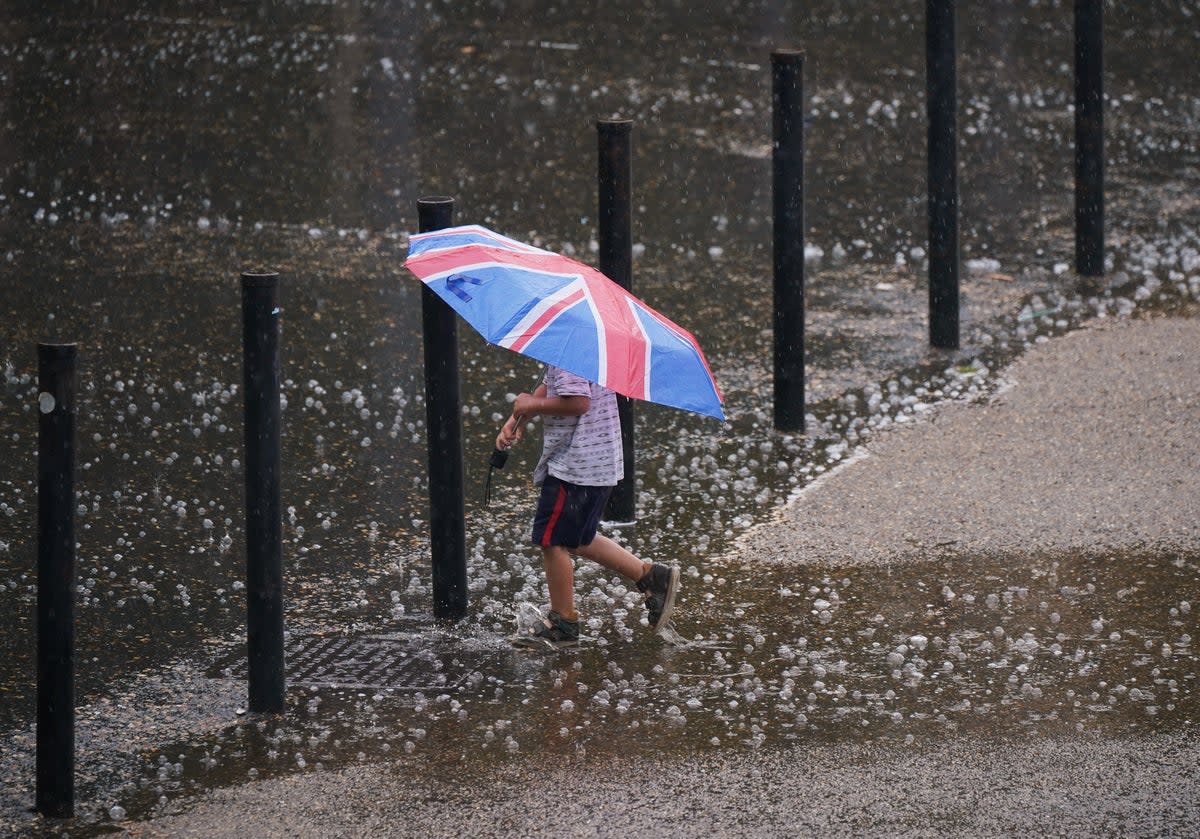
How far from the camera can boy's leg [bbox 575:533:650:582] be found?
619 cm

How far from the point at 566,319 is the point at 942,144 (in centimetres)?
416

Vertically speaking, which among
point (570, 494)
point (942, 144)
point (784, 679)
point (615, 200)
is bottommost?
point (784, 679)

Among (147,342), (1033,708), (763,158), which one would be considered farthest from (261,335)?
(763,158)

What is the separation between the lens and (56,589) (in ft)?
16.1

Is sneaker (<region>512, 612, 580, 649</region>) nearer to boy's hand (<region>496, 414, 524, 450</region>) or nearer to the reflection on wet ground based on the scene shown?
the reflection on wet ground

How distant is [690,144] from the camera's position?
43.1 feet

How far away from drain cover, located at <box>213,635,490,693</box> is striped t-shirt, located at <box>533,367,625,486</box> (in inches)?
27.1

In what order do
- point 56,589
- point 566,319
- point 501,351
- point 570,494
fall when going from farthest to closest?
point 501,351 → point 570,494 → point 566,319 → point 56,589

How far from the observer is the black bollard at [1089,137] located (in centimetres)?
1037

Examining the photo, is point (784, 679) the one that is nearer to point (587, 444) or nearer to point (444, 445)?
point (587, 444)

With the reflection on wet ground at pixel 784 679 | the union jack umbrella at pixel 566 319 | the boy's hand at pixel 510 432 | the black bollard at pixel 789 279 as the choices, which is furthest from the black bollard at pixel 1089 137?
the boy's hand at pixel 510 432

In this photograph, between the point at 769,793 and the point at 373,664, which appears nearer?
the point at 769,793

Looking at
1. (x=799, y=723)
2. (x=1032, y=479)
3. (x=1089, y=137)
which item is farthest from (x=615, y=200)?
(x=1089, y=137)

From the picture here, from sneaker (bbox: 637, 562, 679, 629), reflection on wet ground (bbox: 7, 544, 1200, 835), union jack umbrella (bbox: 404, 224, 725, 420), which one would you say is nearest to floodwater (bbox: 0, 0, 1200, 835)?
reflection on wet ground (bbox: 7, 544, 1200, 835)
